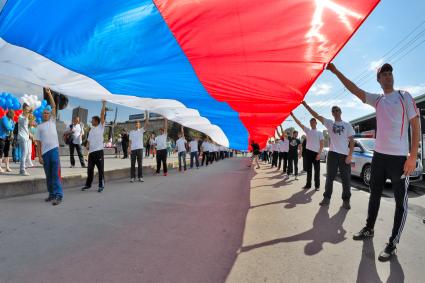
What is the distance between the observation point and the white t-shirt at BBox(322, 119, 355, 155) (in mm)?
5547

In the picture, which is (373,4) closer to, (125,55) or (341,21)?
(341,21)

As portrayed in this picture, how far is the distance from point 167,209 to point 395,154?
3428 millimetres

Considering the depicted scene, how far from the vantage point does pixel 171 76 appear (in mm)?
4711

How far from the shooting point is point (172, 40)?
11.3 feet

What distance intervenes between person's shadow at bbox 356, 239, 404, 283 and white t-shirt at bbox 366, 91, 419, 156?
1.08 meters

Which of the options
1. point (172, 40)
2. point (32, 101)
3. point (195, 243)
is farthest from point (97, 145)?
point (32, 101)

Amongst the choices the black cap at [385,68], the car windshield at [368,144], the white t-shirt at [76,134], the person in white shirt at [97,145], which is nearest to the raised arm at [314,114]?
the black cap at [385,68]

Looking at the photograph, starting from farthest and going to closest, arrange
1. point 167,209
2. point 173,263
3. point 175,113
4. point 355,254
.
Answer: point 175,113
point 167,209
point 355,254
point 173,263

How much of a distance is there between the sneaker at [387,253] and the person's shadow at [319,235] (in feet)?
1.75

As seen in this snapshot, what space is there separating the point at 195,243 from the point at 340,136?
12.1ft

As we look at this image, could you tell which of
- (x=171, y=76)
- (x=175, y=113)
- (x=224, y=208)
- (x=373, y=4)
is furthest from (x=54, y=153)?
(x=373, y=4)

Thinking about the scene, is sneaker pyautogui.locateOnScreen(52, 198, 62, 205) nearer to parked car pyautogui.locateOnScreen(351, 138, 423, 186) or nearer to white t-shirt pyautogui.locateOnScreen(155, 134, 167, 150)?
white t-shirt pyautogui.locateOnScreen(155, 134, 167, 150)

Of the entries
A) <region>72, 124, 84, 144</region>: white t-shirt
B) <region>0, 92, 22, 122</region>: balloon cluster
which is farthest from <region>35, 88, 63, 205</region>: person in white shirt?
<region>0, 92, 22, 122</region>: balloon cluster

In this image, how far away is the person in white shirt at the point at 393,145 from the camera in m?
3.01
